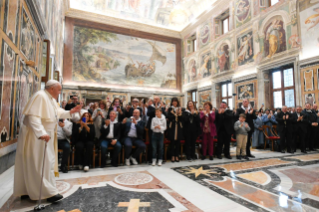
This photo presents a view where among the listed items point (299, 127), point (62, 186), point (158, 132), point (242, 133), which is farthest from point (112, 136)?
point (299, 127)

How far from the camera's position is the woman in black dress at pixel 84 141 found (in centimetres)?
461

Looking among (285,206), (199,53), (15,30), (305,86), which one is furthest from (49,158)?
(199,53)

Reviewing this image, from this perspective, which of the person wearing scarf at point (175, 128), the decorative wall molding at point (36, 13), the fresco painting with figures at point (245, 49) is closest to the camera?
the decorative wall molding at point (36, 13)

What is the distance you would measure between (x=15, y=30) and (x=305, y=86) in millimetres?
11032

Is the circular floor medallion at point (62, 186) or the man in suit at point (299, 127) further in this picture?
the man in suit at point (299, 127)

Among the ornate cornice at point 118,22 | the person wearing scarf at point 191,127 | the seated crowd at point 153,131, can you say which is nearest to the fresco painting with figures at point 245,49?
the seated crowd at point 153,131

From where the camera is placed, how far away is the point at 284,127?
7246 millimetres

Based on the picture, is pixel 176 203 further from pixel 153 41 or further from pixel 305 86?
pixel 153 41

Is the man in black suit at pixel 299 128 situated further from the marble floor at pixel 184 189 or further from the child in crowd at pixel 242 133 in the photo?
the marble floor at pixel 184 189

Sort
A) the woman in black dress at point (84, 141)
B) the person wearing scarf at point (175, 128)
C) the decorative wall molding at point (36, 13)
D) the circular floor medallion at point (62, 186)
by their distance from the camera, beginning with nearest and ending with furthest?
the circular floor medallion at point (62, 186)
the decorative wall molding at point (36, 13)
the woman in black dress at point (84, 141)
the person wearing scarf at point (175, 128)

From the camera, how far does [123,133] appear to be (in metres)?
5.38

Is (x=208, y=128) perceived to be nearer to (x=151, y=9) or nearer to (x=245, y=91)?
(x=245, y=91)

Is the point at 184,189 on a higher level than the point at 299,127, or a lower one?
lower

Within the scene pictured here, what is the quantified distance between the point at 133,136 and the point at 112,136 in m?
0.58
